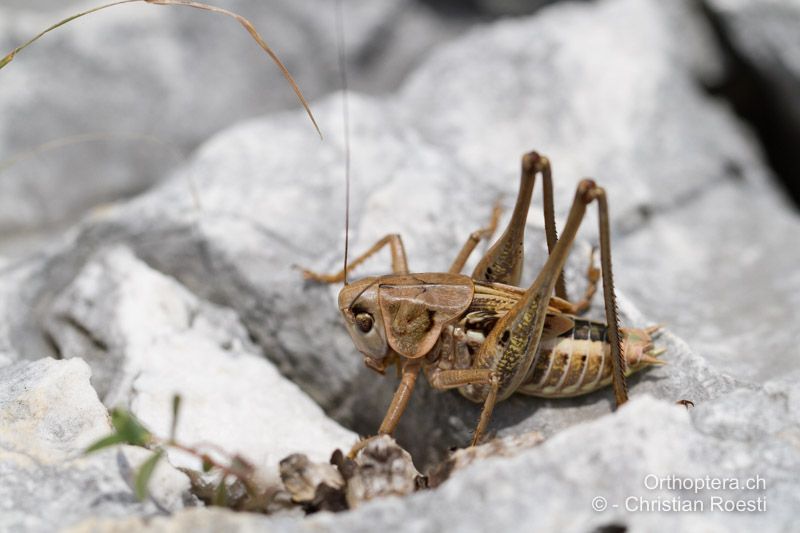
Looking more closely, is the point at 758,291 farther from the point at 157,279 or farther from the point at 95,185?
the point at 95,185

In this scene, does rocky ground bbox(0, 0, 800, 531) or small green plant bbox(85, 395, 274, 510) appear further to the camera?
rocky ground bbox(0, 0, 800, 531)

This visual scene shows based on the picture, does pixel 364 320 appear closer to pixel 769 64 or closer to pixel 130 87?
pixel 130 87

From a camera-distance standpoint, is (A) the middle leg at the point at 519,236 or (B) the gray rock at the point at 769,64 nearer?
(A) the middle leg at the point at 519,236

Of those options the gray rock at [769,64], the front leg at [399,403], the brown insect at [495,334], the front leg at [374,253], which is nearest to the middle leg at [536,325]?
the brown insect at [495,334]

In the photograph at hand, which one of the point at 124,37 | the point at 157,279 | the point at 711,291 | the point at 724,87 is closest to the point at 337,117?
the point at 157,279

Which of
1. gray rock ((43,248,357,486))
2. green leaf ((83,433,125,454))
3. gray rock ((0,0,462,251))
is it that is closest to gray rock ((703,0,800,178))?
gray rock ((0,0,462,251))

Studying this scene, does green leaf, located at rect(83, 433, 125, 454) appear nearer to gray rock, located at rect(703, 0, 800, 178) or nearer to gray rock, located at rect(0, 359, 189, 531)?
gray rock, located at rect(0, 359, 189, 531)

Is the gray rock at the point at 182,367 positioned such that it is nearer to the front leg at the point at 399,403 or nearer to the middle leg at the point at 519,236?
the front leg at the point at 399,403

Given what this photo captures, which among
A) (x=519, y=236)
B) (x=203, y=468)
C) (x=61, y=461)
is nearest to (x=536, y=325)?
(x=519, y=236)
